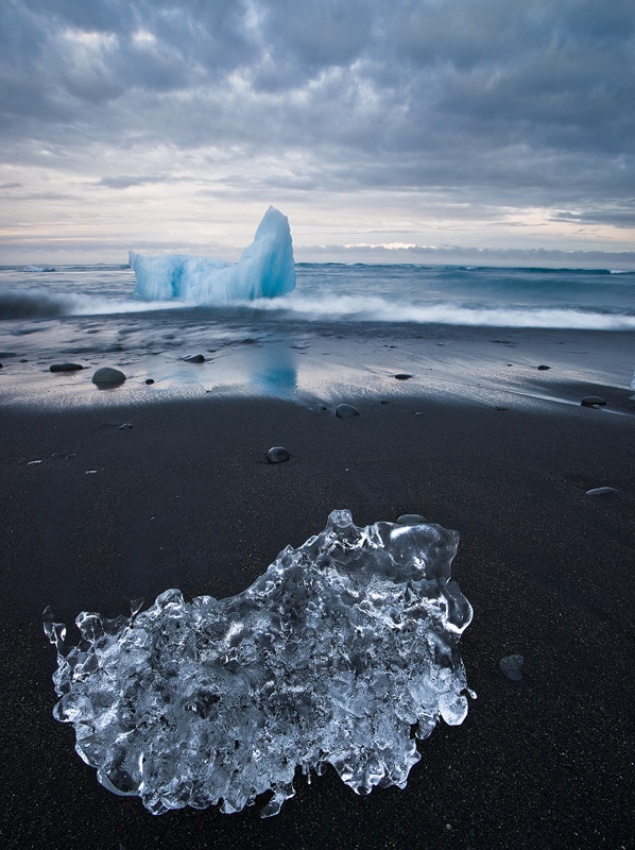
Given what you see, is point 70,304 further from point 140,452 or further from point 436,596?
point 436,596

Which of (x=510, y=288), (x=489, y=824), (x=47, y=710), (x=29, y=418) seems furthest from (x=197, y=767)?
(x=510, y=288)

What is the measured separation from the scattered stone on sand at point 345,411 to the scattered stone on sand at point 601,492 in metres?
1.80

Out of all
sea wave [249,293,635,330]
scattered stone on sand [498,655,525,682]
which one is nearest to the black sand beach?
scattered stone on sand [498,655,525,682]

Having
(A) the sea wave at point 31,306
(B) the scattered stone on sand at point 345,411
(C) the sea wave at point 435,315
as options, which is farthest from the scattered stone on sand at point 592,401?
(A) the sea wave at point 31,306

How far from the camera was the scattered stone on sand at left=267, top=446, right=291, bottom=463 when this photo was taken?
3006 mm

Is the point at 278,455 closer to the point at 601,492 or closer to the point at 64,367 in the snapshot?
the point at 601,492

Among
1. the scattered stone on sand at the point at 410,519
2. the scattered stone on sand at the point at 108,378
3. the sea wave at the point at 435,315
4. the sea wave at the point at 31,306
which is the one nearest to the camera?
the scattered stone on sand at the point at 410,519

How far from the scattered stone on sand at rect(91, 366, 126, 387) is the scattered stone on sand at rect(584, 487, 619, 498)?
4308 millimetres

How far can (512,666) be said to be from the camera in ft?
4.89

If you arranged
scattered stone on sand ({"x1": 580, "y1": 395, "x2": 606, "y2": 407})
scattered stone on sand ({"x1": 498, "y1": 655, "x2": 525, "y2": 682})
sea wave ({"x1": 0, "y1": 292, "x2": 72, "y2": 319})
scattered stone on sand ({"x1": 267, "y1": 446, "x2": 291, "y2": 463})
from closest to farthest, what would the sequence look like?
1. scattered stone on sand ({"x1": 498, "y1": 655, "x2": 525, "y2": 682})
2. scattered stone on sand ({"x1": 267, "y1": 446, "x2": 291, "y2": 463})
3. scattered stone on sand ({"x1": 580, "y1": 395, "x2": 606, "y2": 407})
4. sea wave ({"x1": 0, "y1": 292, "x2": 72, "y2": 319})

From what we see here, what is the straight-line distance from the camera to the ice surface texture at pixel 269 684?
114 centimetres

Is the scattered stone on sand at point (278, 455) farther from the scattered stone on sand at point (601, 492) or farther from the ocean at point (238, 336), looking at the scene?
the scattered stone on sand at point (601, 492)

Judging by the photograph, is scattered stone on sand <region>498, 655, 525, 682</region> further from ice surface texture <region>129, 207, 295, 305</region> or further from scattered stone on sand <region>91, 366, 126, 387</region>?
ice surface texture <region>129, 207, 295, 305</region>

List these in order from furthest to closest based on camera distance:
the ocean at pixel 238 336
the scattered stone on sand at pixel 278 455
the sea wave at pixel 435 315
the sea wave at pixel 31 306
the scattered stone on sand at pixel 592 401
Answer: the sea wave at pixel 31 306 → the sea wave at pixel 435 315 → the ocean at pixel 238 336 → the scattered stone on sand at pixel 592 401 → the scattered stone on sand at pixel 278 455
